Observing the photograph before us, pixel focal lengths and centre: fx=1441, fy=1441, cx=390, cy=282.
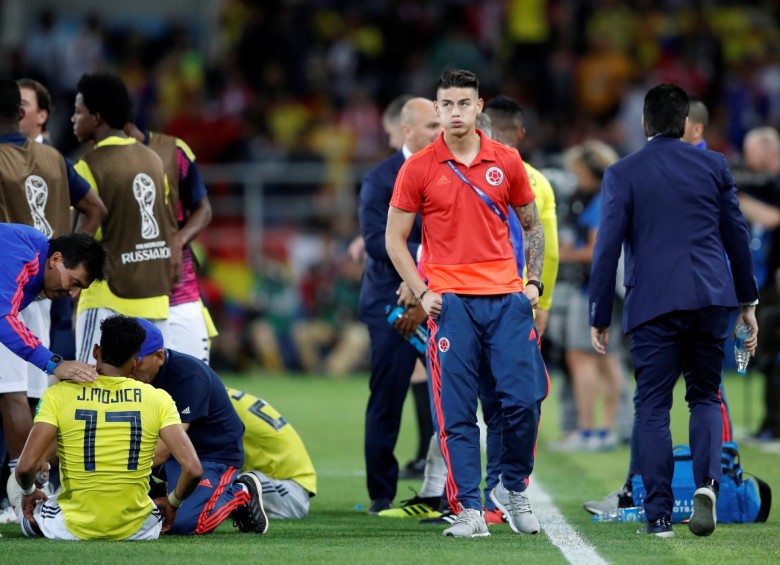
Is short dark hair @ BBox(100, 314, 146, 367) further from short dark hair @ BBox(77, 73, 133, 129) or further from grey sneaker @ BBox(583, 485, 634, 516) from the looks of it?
grey sneaker @ BBox(583, 485, 634, 516)

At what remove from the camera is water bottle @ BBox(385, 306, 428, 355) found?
8.26 m

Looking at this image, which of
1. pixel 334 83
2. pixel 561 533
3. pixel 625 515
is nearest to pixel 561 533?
pixel 561 533

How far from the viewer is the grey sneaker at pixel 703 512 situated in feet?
23.6

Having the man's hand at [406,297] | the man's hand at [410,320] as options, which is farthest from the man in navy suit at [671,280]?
the man's hand at [410,320]

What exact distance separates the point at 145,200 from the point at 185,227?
0.46 metres

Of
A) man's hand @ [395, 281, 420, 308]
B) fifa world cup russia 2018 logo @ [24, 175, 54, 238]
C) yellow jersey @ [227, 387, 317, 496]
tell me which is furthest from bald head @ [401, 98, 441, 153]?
fifa world cup russia 2018 logo @ [24, 175, 54, 238]

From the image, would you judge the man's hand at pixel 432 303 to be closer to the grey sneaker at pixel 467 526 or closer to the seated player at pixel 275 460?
the grey sneaker at pixel 467 526

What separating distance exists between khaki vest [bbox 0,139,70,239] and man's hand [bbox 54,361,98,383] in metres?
1.36

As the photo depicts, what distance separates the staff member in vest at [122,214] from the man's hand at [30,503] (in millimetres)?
1390

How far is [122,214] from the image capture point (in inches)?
342

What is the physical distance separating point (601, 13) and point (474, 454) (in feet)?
60.9

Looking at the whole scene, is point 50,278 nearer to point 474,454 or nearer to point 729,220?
point 474,454

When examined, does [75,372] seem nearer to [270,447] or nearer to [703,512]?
[270,447]

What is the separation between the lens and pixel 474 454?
7289mm
